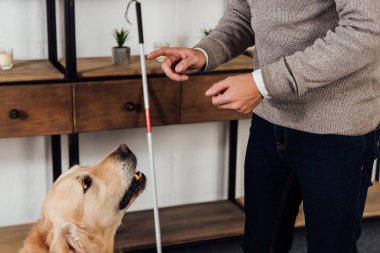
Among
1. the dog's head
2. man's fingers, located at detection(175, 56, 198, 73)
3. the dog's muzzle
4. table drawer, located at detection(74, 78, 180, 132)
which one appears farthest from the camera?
table drawer, located at detection(74, 78, 180, 132)

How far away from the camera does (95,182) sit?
2.04 metres

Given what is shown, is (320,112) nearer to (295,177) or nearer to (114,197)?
(295,177)

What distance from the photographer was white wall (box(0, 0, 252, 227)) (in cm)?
296

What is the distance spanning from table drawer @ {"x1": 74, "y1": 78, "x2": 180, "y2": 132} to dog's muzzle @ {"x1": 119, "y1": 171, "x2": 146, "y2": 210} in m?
0.54

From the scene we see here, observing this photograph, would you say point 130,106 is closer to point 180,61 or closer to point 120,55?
point 120,55

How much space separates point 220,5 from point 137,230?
1.30 metres

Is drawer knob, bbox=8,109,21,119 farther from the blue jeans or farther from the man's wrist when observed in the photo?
the man's wrist

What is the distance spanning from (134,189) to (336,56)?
102 centimetres

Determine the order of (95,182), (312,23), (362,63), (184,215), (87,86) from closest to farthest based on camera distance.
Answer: (362,63) < (312,23) < (95,182) < (87,86) < (184,215)

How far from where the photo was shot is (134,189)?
86.0 inches

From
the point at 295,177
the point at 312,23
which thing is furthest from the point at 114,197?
the point at 312,23

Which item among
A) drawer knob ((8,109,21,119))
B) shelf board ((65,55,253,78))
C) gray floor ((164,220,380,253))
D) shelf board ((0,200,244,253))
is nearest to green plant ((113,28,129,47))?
shelf board ((65,55,253,78))

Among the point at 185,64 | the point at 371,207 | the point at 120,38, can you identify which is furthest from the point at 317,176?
the point at 371,207

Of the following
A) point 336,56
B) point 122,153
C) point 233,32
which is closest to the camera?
point 336,56
